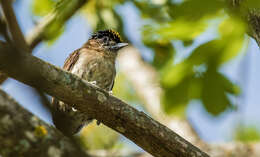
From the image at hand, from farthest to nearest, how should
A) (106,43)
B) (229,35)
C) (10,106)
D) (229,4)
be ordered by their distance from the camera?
(106,43) < (10,106) < (229,35) < (229,4)

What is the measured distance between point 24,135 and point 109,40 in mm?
2090

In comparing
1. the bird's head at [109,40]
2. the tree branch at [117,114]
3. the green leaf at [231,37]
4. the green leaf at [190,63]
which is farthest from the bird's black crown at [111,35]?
the green leaf at [231,37]

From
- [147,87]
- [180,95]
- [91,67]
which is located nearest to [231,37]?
[180,95]

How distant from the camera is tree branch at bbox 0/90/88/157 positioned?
4.50 metres

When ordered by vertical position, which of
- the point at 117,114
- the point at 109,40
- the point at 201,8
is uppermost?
the point at 109,40

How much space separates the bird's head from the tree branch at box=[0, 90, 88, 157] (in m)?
1.61

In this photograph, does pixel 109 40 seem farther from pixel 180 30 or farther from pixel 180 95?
pixel 180 30

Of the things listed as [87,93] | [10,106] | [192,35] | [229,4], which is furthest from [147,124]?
[10,106]

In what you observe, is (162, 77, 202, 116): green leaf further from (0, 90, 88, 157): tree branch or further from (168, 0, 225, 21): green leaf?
(168, 0, 225, 21): green leaf

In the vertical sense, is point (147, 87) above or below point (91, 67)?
above

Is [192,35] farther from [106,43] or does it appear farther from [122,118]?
[106,43]

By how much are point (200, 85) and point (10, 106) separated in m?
2.35

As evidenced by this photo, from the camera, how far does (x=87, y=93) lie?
10.3 ft

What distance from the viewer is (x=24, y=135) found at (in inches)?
182
